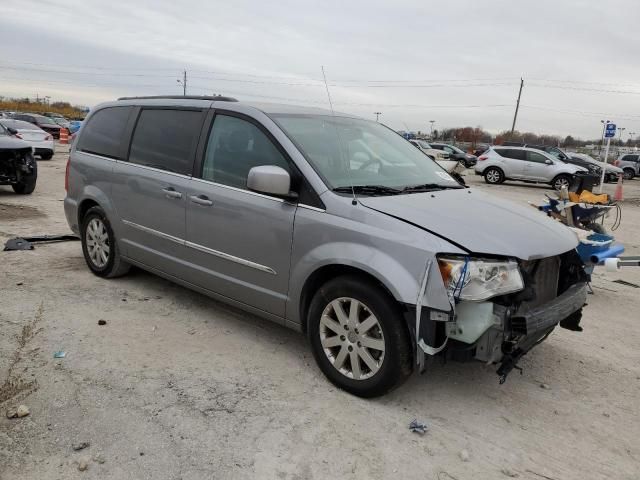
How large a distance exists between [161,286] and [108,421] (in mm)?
2482

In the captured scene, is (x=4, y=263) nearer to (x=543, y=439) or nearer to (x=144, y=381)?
(x=144, y=381)

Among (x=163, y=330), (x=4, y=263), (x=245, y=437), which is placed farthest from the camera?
(x=4, y=263)

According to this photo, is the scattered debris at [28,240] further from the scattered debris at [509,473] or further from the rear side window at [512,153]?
the rear side window at [512,153]

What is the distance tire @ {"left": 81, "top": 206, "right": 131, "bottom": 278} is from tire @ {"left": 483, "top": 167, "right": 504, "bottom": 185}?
792 inches

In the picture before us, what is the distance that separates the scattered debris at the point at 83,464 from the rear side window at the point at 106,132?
313 cm

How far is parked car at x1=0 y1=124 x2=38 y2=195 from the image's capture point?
10.3m

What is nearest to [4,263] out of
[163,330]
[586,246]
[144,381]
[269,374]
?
[163,330]

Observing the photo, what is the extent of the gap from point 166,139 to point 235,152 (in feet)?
2.99

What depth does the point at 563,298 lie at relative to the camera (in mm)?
3416

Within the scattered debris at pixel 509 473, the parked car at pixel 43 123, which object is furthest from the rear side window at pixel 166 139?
the parked car at pixel 43 123

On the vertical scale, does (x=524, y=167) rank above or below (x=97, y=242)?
above

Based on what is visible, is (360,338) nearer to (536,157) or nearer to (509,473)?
(509,473)

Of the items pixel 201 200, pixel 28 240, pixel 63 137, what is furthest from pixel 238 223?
pixel 63 137

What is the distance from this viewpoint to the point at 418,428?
9.95 ft
